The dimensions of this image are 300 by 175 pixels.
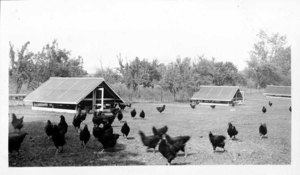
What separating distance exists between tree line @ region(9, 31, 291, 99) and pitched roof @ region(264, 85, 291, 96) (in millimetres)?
245

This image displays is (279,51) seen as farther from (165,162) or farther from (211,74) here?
(211,74)

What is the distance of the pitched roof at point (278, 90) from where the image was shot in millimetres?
10145

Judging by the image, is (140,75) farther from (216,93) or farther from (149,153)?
(149,153)

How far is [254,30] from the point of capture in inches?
361

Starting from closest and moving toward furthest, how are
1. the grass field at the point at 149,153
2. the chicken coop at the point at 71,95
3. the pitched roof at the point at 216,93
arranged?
1. the grass field at the point at 149,153
2. the chicken coop at the point at 71,95
3. the pitched roof at the point at 216,93

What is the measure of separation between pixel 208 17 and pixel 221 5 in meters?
0.56

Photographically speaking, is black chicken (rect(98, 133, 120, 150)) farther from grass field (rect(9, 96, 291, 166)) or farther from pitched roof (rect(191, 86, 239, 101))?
pitched roof (rect(191, 86, 239, 101))

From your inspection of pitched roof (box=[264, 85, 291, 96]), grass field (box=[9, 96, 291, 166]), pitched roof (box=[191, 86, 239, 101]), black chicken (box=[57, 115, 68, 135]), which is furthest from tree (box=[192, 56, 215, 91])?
black chicken (box=[57, 115, 68, 135])

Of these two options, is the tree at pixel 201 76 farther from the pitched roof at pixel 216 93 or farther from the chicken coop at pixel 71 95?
the chicken coop at pixel 71 95

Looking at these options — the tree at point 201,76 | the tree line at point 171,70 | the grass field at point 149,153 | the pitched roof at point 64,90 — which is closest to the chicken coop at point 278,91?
the tree line at point 171,70

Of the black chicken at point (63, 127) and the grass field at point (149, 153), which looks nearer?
the grass field at point (149, 153)

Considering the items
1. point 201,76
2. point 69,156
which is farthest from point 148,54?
point 201,76

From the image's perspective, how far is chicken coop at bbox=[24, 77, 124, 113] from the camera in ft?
44.3
